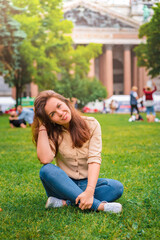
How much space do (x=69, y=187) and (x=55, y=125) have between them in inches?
24.7

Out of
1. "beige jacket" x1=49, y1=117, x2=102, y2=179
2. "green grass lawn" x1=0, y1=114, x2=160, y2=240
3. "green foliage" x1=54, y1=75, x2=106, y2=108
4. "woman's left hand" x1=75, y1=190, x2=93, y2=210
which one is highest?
"beige jacket" x1=49, y1=117, x2=102, y2=179

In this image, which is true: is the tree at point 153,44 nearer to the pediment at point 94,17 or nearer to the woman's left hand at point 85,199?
the pediment at point 94,17

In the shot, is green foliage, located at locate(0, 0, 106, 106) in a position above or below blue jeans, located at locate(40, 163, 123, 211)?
above

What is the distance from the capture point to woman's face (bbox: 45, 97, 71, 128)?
3.15 m

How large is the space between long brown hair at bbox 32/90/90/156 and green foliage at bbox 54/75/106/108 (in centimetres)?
3186

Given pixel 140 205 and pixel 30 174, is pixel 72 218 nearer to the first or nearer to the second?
pixel 140 205

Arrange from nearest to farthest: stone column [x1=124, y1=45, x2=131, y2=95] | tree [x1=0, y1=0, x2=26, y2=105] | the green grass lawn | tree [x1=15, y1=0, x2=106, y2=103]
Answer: the green grass lawn < tree [x1=0, y1=0, x2=26, y2=105] < tree [x1=15, y1=0, x2=106, y2=103] < stone column [x1=124, y1=45, x2=131, y2=95]

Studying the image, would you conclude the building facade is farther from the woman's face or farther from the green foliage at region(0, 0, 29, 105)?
the woman's face

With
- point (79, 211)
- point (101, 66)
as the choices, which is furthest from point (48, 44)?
point (101, 66)

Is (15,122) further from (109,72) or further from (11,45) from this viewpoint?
(109,72)

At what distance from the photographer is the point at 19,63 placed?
29125mm

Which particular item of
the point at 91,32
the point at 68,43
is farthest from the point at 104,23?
the point at 68,43

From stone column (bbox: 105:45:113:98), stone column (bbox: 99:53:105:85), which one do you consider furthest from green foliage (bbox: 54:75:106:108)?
stone column (bbox: 99:53:105:85)

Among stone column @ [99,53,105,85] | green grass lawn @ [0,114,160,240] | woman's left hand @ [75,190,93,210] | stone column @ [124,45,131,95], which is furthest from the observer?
stone column @ [99,53,105,85]
